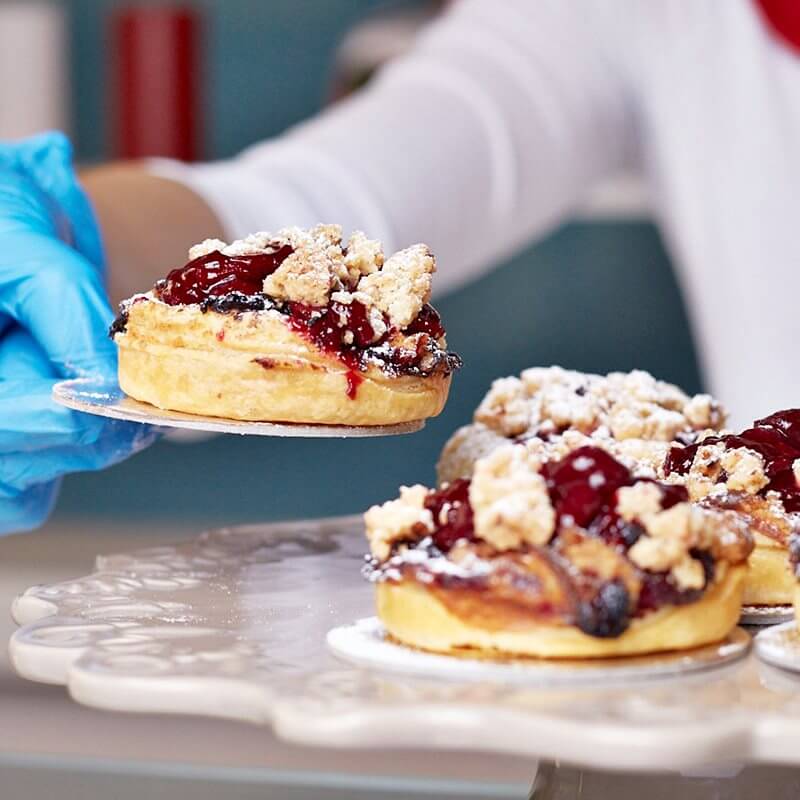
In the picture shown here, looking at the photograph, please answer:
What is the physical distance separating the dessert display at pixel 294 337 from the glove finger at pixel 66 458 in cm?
14

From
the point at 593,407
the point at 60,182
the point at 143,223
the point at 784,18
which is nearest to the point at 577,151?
the point at 784,18

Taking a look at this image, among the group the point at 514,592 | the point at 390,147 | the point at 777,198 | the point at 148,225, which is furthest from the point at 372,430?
the point at 777,198

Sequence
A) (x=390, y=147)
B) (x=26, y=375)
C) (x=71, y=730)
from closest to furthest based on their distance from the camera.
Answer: (x=26, y=375), (x=390, y=147), (x=71, y=730)

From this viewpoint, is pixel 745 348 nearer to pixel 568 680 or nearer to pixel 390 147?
pixel 390 147

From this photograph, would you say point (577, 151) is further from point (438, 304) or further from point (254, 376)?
point (254, 376)

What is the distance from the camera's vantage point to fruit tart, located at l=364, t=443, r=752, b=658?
2.68 feet

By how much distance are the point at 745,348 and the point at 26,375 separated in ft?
3.84

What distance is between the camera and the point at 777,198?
2135 millimetres

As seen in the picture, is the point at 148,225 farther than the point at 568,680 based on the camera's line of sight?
Yes

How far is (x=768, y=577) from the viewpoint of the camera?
1.01 meters

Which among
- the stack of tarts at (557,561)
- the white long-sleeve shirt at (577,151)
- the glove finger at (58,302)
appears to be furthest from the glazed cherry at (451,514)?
the white long-sleeve shirt at (577,151)

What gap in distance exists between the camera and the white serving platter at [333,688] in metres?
0.69

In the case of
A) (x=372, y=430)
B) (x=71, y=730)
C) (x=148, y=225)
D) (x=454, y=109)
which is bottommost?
(x=71, y=730)

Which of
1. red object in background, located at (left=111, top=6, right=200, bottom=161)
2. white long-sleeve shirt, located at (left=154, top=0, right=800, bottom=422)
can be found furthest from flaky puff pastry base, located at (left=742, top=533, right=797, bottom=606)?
red object in background, located at (left=111, top=6, right=200, bottom=161)
